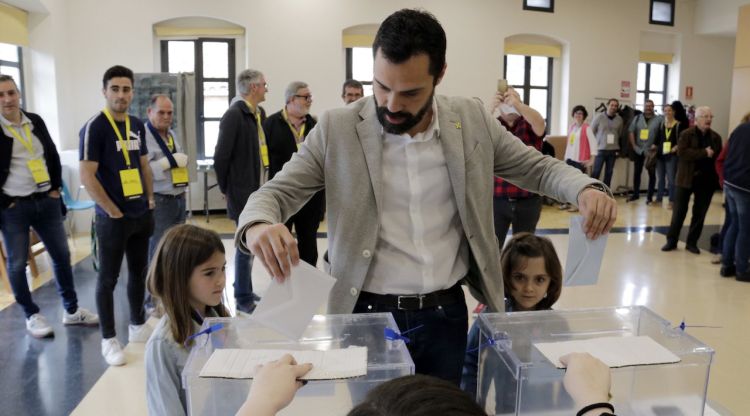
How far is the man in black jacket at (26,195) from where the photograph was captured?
11.7 ft

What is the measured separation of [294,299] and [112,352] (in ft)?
8.63

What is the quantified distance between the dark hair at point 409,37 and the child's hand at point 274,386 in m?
0.68

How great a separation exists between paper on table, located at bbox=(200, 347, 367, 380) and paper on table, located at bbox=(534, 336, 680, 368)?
369mm

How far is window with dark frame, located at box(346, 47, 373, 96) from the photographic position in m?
9.03

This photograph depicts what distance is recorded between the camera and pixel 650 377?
4.08 ft

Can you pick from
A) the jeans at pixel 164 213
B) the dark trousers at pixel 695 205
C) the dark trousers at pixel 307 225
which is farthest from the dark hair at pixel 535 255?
the dark trousers at pixel 695 205

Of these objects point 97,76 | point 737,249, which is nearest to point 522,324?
point 737,249

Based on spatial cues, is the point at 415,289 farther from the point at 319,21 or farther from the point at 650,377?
the point at 319,21

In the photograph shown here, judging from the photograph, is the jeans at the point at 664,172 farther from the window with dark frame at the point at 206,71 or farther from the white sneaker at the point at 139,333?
the white sneaker at the point at 139,333

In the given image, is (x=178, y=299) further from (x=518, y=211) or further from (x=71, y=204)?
(x=71, y=204)

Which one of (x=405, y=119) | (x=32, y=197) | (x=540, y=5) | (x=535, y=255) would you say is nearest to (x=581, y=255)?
(x=405, y=119)

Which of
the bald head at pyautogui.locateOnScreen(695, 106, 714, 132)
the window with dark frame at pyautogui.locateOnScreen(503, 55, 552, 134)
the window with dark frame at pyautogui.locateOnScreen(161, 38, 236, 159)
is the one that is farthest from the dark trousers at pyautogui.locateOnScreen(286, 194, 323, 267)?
the window with dark frame at pyautogui.locateOnScreen(503, 55, 552, 134)

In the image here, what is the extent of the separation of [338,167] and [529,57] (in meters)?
9.35

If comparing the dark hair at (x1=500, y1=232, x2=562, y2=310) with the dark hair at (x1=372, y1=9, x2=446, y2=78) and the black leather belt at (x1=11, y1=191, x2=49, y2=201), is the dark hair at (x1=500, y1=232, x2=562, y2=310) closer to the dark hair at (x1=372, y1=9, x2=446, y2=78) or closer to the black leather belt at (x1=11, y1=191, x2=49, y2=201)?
the dark hair at (x1=372, y1=9, x2=446, y2=78)
